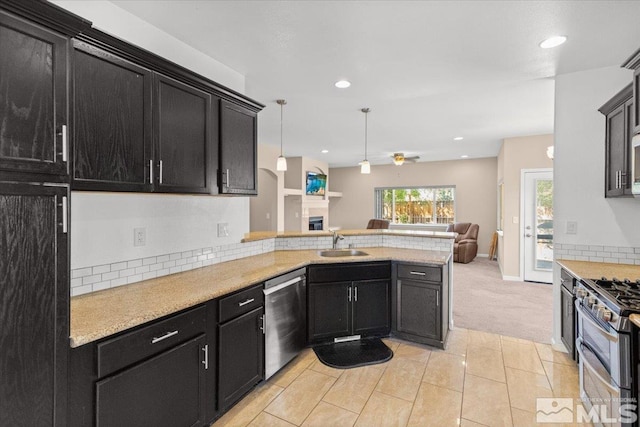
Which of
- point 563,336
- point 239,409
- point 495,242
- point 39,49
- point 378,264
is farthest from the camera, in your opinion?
point 495,242

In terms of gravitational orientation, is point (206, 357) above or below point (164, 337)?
below

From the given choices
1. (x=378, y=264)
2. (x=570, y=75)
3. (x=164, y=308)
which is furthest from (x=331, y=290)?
(x=570, y=75)

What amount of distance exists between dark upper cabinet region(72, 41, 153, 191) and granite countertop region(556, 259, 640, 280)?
123 inches

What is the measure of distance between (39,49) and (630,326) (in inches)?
115

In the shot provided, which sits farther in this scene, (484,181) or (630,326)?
(484,181)

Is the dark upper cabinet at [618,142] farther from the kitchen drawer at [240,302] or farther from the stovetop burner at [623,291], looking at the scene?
the kitchen drawer at [240,302]

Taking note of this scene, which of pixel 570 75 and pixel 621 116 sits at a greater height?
pixel 570 75

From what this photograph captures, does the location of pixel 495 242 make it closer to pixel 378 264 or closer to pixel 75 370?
pixel 378 264

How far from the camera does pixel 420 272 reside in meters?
3.12

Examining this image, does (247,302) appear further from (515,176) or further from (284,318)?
(515,176)

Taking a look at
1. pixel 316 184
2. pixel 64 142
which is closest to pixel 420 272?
pixel 64 142

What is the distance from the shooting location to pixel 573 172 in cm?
310

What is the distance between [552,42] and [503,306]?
3.36 metres

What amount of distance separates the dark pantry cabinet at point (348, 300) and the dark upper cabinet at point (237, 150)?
40.4 inches
